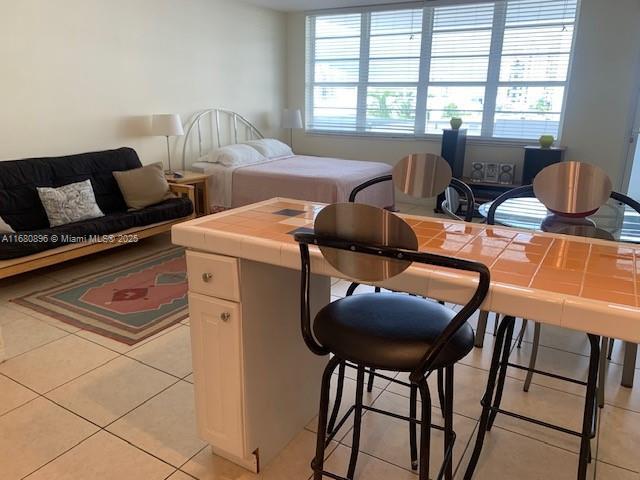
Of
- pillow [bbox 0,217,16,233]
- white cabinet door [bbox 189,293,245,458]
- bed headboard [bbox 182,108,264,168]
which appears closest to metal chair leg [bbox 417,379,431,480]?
white cabinet door [bbox 189,293,245,458]

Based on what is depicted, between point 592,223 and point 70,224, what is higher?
point 592,223

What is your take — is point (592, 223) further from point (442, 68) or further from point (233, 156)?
point (442, 68)

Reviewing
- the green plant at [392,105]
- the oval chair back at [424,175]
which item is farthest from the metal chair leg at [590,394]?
the green plant at [392,105]

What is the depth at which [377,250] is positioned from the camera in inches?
41.2

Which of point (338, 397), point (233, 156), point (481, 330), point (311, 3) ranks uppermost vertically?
point (311, 3)

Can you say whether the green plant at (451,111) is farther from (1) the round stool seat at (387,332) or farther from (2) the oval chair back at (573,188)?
(1) the round stool seat at (387,332)

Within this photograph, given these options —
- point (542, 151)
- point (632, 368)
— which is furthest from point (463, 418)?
point (542, 151)

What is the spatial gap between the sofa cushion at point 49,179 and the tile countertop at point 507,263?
246 cm

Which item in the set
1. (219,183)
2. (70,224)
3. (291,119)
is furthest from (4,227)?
(291,119)

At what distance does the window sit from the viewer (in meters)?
5.08

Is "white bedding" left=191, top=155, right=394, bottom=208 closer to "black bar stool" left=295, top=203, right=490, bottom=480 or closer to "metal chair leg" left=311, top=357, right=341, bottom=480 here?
"black bar stool" left=295, top=203, right=490, bottom=480

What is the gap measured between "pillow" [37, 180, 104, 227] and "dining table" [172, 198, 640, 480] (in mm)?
2348

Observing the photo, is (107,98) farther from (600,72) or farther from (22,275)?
(600,72)

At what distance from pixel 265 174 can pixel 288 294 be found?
3138mm
